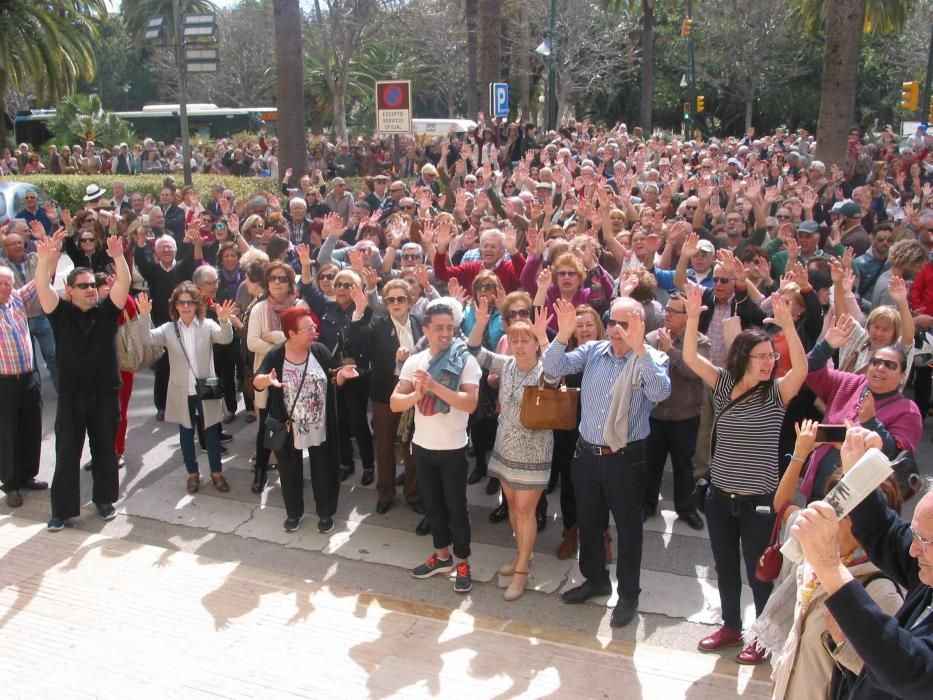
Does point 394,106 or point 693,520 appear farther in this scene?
point 394,106

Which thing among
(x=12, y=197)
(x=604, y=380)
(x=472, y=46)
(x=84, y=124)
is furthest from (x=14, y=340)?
(x=84, y=124)

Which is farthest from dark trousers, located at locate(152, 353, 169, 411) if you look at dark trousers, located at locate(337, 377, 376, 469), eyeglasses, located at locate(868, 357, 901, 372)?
eyeglasses, located at locate(868, 357, 901, 372)

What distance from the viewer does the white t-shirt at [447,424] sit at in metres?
5.45

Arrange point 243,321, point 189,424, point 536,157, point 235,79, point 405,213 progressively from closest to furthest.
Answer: point 189,424 → point 243,321 → point 405,213 → point 536,157 → point 235,79

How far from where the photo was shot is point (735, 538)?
4.75 metres

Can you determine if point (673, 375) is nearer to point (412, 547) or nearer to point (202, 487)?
point (412, 547)

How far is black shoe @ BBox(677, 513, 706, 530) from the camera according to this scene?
6.33m

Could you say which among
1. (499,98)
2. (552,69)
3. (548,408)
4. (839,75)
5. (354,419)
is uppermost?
(552,69)

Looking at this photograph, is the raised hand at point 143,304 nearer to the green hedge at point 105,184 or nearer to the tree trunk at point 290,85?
the tree trunk at point 290,85

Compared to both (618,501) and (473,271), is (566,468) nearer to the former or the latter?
(618,501)

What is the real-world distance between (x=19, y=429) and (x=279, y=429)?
2.21 m

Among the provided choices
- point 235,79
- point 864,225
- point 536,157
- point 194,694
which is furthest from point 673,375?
point 235,79

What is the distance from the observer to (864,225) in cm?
1123

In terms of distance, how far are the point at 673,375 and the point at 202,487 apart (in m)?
3.78
